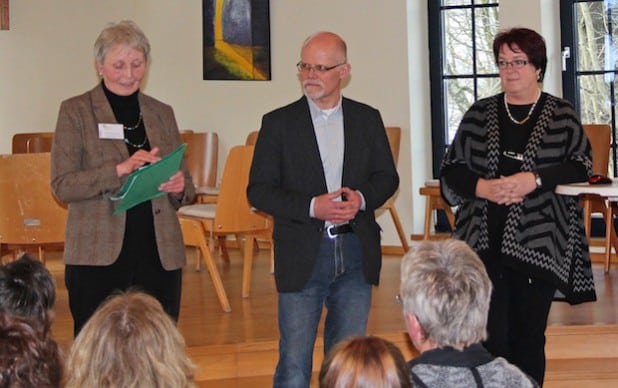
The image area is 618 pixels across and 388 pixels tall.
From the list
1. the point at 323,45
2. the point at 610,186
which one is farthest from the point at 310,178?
the point at 610,186

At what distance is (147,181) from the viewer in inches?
140

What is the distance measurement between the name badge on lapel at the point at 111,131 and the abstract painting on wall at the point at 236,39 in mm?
5518

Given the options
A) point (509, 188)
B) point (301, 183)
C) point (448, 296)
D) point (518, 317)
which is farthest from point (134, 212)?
point (448, 296)

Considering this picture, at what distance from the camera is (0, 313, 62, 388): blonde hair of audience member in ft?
6.23

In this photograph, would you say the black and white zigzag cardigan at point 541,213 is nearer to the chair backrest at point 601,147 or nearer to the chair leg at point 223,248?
the chair backrest at point 601,147

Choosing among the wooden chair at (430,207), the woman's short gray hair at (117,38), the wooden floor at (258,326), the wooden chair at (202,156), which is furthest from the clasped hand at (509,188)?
the wooden chair at (202,156)

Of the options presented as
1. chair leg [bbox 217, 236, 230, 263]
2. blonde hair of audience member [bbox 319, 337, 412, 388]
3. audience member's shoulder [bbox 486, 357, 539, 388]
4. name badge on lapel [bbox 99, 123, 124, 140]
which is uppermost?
name badge on lapel [bbox 99, 123, 124, 140]

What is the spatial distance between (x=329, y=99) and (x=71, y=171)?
3.05 ft

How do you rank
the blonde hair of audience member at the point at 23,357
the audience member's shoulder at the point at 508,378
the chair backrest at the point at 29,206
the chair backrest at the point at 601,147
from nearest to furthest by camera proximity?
the blonde hair of audience member at the point at 23,357
the audience member's shoulder at the point at 508,378
the chair backrest at the point at 29,206
the chair backrest at the point at 601,147

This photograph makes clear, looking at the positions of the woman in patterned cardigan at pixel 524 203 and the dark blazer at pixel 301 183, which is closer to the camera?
the dark blazer at pixel 301 183

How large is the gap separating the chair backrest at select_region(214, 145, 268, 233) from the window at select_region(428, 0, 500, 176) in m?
2.52

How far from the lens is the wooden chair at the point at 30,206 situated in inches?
233

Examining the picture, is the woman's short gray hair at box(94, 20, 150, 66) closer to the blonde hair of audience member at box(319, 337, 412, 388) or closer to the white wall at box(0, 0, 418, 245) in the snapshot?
the blonde hair of audience member at box(319, 337, 412, 388)

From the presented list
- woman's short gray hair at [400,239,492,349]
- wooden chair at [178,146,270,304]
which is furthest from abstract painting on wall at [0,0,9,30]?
woman's short gray hair at [400,239,492,349]
